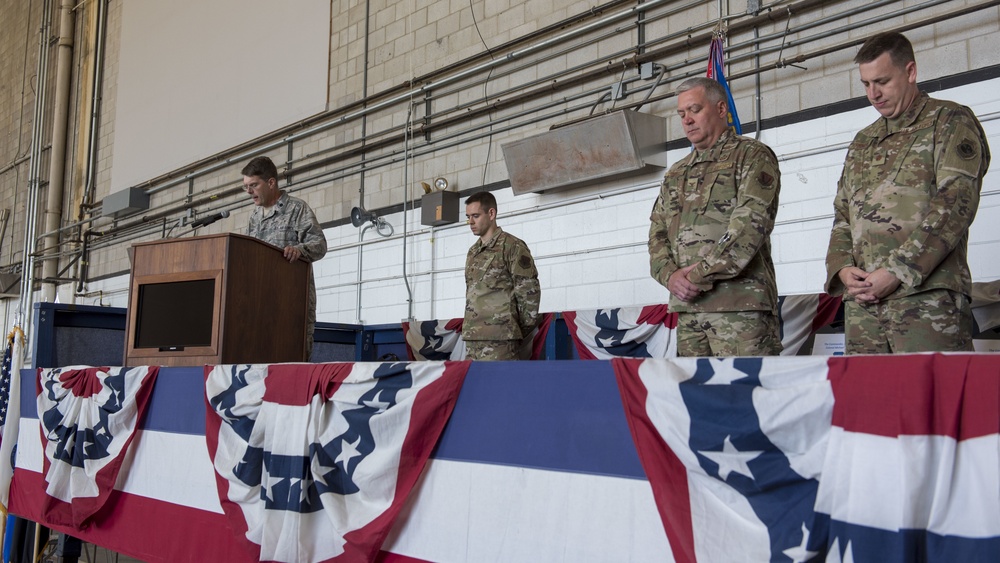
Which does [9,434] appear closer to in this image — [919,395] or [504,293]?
[504,293]

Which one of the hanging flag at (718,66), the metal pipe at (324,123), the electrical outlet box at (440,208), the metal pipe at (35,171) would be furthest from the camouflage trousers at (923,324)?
the metal pipe at (35,171)

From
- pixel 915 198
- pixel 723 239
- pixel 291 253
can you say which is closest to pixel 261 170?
pixel 291 253

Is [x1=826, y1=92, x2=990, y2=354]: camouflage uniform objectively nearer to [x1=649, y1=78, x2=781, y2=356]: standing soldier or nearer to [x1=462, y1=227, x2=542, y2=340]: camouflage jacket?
[x1=649, y1=78, x2=781, y2=356]: standing soldier

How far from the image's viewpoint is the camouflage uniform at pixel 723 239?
2.10 m

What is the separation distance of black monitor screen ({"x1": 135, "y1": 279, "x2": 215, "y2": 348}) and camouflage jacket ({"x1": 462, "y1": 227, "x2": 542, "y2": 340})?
58.1 inches

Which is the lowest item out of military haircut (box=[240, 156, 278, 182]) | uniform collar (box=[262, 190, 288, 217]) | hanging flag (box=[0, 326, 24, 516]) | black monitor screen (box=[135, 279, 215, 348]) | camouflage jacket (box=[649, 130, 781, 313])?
hanging flag (box=[0, 326, 24, 516])

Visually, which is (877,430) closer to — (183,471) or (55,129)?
(183,471)

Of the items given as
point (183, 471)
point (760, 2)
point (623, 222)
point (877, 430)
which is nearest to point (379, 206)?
point (623, 222)

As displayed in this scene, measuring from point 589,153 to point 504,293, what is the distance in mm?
1485

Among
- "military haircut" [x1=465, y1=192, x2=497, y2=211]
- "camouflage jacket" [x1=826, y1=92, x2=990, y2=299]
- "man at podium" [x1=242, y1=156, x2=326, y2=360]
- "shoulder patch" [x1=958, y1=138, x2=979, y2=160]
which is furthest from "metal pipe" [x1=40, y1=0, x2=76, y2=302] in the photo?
"shoulder patch" [x1=958, y1=138, x2=979, y2=160]

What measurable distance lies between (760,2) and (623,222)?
1474 millimetres

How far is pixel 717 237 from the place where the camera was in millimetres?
2215

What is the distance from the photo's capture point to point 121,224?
10.1 m

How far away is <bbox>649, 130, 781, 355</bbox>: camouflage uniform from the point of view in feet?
6.88
